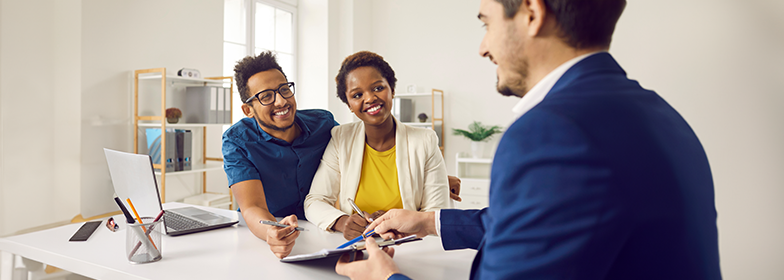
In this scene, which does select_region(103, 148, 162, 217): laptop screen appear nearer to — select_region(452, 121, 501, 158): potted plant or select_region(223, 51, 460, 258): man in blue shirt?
select_region(223, 51, 460, 258): man in blue shirt

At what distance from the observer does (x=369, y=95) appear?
5.49 ft

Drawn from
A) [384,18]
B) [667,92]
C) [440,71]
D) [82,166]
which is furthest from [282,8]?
[667,92]

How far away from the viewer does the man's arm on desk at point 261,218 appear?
3.65 ft

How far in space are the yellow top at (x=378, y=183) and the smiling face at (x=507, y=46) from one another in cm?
100

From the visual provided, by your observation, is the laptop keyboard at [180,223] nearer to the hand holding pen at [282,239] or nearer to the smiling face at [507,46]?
the hand holding pen at [282,239]

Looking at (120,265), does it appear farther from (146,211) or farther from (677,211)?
(677,211)

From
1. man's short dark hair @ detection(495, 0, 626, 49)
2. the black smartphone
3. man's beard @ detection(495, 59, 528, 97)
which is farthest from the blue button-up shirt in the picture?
man's short dark hair @ detection(495, 0, 626, 49)

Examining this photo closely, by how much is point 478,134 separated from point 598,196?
375 centimetres

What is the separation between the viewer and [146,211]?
1283 millimetres

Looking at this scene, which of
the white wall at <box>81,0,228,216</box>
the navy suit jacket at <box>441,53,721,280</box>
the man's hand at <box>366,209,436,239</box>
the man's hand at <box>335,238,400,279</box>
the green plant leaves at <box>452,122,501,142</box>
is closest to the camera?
the navy suit jacket at <box>441,53,721,280</box>

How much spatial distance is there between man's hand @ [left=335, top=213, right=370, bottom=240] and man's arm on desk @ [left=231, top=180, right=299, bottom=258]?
20 centimetres

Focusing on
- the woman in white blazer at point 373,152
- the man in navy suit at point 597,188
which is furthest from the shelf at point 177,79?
the man in navy suit at point 597,188

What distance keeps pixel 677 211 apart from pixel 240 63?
1553 millimetres

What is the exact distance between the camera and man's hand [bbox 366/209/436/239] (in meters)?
1.14
